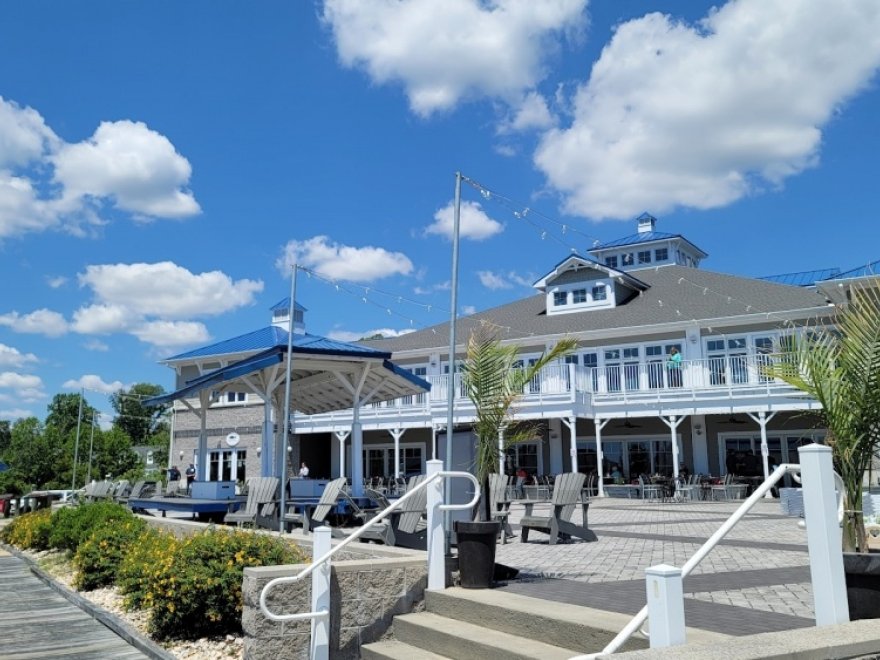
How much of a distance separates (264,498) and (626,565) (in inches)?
225

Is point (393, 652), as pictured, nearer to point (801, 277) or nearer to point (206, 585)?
point (206, 585)

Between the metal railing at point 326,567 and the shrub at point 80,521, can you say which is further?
the shrub at point 80,521

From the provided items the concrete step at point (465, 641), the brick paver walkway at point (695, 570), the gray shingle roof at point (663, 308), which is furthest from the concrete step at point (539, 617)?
the gray shingle roof at point (663, 308)

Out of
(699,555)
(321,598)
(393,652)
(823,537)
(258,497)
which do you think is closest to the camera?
(699,555)

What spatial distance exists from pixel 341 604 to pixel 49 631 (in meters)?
3.41

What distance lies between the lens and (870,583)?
4.23 m

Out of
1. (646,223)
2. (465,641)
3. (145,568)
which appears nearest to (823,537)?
(465,641)

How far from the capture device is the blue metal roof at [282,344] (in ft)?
50.6

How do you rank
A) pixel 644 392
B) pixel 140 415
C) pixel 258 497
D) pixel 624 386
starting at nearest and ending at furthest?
pixel 258 497 → pixel 644 392 → pixel 624 386 → pixel 140 415

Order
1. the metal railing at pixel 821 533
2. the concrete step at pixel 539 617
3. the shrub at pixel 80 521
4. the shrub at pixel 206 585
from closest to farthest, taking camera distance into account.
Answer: the metal railing at pixel 821 533
the concrete step at pixel 539 617
the shrub at pixel 206 585
the shrub at pixel 80 521

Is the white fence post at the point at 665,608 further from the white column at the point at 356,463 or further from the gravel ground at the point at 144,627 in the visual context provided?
the white column at the point at 356,463

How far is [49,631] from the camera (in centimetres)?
755

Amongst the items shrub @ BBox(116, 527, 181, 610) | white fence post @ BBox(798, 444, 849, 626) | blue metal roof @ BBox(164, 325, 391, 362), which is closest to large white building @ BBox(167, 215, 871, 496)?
blue metal roof @ BBox(164, 325, 391, 362)

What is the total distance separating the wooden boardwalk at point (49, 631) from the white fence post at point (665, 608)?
15.6 feet
